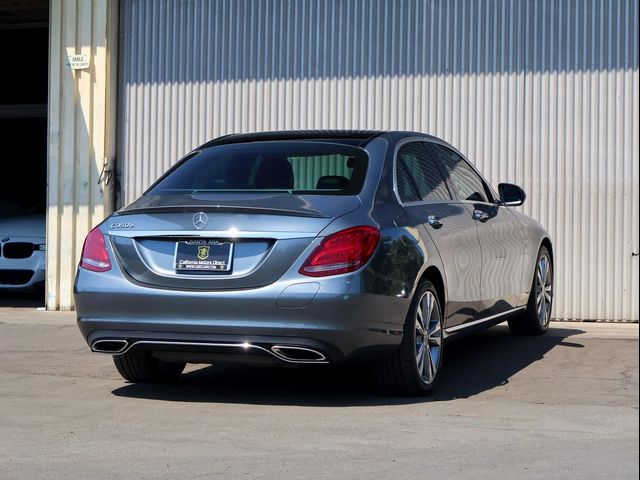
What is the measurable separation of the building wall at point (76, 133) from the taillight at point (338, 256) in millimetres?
6912

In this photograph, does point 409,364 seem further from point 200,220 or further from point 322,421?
point 200,220

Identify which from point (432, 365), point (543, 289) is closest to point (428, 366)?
→ point (432, 365)

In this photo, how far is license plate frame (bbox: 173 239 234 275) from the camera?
628 centimetres

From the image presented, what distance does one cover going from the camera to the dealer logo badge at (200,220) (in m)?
6.35

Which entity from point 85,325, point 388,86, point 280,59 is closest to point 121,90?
point 280,59

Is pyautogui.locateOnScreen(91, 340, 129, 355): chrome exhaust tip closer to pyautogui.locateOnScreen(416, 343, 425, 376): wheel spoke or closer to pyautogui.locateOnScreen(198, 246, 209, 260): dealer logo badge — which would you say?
pyautogui.locateOnScreen(198, 246, 209, 260): dealer logo badge

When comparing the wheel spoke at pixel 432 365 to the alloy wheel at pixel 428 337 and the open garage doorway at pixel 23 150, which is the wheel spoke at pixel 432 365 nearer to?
the alloy wheel at pixel 428 337

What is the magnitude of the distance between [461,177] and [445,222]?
106 cm

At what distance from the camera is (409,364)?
21.8ft

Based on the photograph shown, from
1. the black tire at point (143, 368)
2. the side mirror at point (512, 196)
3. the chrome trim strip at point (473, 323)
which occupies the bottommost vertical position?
the black tire at point (143, 368)

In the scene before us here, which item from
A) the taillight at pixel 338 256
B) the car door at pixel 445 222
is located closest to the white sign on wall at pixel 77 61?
the car door at pixel 445 222

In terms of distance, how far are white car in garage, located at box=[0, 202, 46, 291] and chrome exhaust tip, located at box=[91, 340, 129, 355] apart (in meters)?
7.69

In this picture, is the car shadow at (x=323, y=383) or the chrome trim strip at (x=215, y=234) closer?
the chrome trim strip at (x=215, y=234)

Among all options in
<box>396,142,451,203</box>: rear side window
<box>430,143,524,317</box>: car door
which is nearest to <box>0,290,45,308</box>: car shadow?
<box>430,143,524,317</box>: car door
